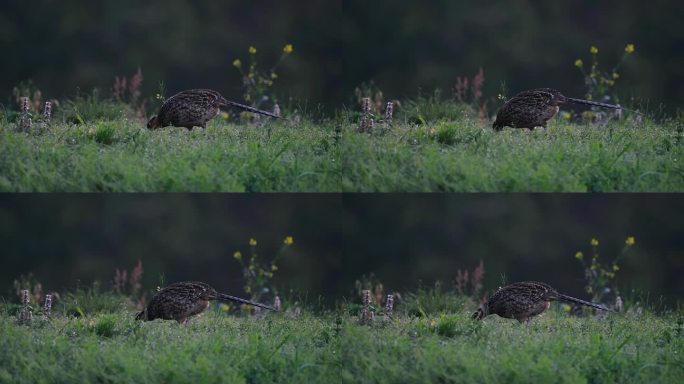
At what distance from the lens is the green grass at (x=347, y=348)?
638 centimetres

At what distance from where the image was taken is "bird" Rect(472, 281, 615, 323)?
6.84m

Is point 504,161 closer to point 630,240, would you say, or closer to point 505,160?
point 505,160

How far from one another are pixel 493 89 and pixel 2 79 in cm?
297

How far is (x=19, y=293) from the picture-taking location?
267 inches

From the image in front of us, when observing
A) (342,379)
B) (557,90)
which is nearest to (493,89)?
(557,90)

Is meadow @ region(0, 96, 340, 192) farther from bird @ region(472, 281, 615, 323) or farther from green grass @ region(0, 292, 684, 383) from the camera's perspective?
bird @ region(472, 281, 615, 323)

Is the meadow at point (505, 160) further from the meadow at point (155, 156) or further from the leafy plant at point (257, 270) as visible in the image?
the leafy plant at point (257, 270)

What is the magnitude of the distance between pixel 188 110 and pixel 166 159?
0.44 meters

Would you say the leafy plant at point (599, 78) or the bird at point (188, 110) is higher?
the leafy plant at point (599, 78)

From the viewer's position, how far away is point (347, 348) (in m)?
6.64

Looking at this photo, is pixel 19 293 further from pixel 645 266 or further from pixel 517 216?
pixel 645 266

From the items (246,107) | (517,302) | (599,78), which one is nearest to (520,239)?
(517,302)

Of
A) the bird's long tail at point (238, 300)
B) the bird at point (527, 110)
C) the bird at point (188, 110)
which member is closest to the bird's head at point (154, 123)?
the bird at point (188, 110)

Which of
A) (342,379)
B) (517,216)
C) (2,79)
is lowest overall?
(342,379)
